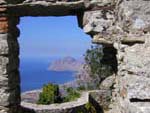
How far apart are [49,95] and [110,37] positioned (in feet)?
30.5

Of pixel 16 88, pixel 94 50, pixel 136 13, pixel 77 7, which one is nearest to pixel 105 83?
pixel 16 88

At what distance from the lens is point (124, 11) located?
4000 millimetres

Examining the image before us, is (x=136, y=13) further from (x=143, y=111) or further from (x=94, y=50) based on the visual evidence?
(x=94, y=50)

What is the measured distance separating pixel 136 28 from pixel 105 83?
3.46 metres

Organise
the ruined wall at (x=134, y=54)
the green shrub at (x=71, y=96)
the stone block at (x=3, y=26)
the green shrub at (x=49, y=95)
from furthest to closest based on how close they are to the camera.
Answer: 1. the green shrub at (x=71, y=96)
2. the green shrub at (x=49, y=95)
3. the stone block at (x=3, y=26)
4. the ruined wall at (x=134, y=54)

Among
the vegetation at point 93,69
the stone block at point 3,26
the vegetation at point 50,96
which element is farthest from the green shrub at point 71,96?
the stone block at point 3,26

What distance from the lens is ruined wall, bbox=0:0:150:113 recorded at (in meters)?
3.80

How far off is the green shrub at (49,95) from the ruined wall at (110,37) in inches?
Result: 321


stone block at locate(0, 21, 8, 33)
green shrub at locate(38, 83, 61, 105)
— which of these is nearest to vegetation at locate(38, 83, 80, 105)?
green shrub at locate(38, 83, 61, 105)

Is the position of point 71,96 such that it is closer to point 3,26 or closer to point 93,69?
point 93,69

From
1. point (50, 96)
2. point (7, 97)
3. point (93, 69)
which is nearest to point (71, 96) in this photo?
point (50, 96)

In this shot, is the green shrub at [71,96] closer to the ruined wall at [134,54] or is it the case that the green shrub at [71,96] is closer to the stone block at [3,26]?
the stone block at [3,26]

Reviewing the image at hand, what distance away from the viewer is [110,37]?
4.87m

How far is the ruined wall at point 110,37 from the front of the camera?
12.5ft
